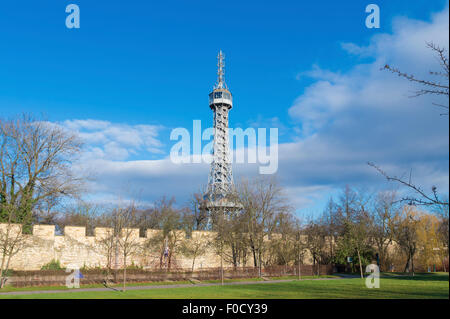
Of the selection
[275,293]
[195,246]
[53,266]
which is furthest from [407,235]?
[53,266]

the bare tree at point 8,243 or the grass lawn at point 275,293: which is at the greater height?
the bare tree at point 8,243

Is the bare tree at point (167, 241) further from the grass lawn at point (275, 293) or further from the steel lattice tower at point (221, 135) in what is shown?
the steel lattice tower at point (221, 135)

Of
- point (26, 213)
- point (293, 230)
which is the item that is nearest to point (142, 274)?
point (26, 213)

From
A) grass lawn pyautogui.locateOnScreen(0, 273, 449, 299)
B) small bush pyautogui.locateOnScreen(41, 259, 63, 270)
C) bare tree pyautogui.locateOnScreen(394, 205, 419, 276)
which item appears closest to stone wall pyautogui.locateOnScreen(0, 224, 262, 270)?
small bush pyautogui.locateOnScreen(41, 259, 63, 270)

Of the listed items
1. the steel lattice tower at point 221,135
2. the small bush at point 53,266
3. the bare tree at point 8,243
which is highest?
the steel lattice tower at point 221,135

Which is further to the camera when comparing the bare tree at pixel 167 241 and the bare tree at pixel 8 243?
the bare tree at pixel 167 241

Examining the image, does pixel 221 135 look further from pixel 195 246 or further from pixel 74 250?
pixel 74 250

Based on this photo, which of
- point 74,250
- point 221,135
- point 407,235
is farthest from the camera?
point 221,135

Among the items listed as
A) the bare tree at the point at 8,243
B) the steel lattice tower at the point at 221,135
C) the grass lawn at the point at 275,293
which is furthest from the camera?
the steel lattice tower at the point at 221,135

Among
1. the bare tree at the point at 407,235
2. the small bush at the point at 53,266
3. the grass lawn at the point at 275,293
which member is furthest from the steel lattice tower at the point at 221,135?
the grass lawn at the point at 275,293

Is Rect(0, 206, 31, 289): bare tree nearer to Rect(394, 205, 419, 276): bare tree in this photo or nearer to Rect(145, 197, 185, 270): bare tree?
Rect(145, 197, 185, 270): bare tree

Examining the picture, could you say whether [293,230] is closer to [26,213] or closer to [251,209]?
[251,209]
